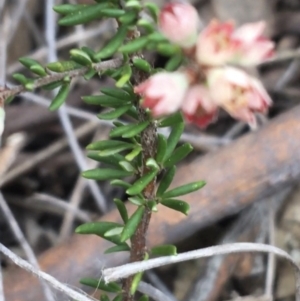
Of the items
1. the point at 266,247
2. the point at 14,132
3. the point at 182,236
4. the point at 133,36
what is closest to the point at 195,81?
the point at 133,36

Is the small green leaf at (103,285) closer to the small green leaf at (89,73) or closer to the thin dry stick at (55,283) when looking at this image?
the thin dry stick at (55,283)

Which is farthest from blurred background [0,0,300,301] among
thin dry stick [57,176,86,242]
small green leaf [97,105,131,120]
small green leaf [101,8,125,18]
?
small green leaf [101,8,125,18]

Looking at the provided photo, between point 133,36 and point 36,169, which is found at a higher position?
point 133,36

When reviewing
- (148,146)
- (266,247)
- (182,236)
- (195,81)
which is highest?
(195,81)

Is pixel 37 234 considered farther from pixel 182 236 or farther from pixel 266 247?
pixel 266 247

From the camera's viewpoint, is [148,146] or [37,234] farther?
[37,234]

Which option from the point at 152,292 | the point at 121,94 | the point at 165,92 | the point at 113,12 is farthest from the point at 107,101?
the point at 152,292

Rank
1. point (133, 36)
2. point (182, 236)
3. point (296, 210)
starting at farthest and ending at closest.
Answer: point (296, 210)
point (182, 236)
point (133, 36)

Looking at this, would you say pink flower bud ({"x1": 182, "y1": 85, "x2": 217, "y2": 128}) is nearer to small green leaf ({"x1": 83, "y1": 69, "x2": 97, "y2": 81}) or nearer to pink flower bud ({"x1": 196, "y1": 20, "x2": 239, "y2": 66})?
pink flower bud ({"x1": 196, "y1": 20, "x2": 239, "y2": 66})
